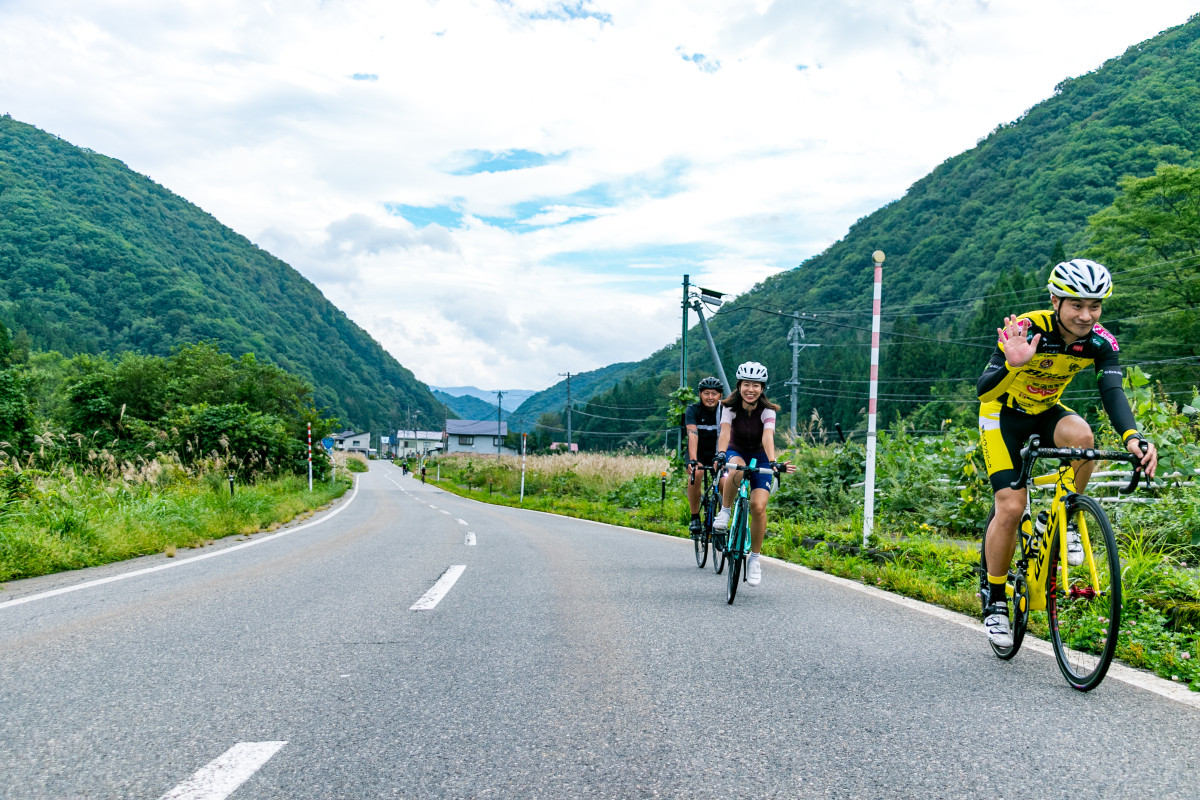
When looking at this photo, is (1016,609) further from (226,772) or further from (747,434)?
(226,772)

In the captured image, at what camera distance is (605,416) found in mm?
107125

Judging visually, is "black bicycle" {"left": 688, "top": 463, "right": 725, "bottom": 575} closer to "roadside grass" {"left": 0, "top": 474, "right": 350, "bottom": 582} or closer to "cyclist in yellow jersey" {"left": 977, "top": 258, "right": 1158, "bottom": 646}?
"cyclist in yellow jersey" {"left": 977, "top": 258, "right": 1158, "bottom": 646}

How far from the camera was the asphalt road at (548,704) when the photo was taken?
2520 mm

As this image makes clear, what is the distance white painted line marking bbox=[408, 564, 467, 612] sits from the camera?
5676 mm

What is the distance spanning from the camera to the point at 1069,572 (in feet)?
12.2

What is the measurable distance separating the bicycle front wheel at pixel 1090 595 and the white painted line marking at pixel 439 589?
3.90 m

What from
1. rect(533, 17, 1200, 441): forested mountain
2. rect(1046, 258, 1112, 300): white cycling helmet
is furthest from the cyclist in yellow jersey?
rect(533, 17, 1200, 441): forested mountain

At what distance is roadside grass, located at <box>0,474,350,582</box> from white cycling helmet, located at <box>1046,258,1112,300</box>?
8.54m

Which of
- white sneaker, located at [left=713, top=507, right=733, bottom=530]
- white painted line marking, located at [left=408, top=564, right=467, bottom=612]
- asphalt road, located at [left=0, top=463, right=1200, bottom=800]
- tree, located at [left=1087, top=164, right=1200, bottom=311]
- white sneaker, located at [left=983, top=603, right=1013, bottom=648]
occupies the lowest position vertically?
white painted line marking, located at [left=408, top=564, right=467, bottom=612]

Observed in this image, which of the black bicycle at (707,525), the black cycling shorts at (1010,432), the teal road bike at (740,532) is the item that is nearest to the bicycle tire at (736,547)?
the teal road bike at (740,532)

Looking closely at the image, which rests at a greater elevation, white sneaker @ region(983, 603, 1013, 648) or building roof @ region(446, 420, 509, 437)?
white sneaker @ region(983, 603, 1013, 648)

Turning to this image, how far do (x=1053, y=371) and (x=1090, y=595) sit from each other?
1.08 m

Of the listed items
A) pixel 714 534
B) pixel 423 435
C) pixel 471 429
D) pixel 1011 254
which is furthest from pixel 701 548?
pixel 423 435

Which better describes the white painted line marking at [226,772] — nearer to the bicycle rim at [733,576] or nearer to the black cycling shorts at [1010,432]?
the black cycling shorts at [1010,432]
